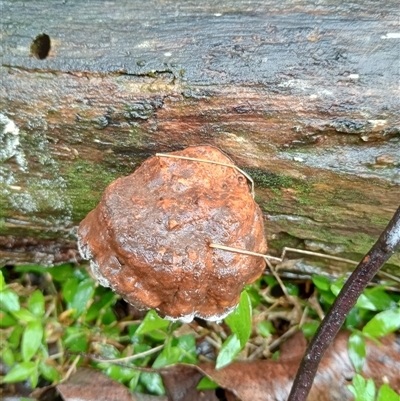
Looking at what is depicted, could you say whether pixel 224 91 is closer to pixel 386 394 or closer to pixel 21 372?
pixel 386 394

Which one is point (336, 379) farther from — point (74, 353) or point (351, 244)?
point (74, 353)

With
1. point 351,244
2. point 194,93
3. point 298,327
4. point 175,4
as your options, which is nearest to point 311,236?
point 351,244

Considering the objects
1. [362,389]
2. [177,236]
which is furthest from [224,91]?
[362,389]

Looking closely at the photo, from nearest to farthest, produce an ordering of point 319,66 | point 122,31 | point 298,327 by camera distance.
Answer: point 319,66 → point 122,31 → point 298,327

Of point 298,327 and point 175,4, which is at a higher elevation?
point 175,4

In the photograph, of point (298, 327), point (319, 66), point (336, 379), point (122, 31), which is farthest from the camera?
point (298, 327)

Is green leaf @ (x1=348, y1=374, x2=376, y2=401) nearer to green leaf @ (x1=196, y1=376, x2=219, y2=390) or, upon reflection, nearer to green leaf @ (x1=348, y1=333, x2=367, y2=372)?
green leaf @ (x1=348, y1=333, x2=367, y2=372)

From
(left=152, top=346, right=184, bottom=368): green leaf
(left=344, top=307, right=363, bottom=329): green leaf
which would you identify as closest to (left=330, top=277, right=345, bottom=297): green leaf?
(left=344, top=307, right=363, bottom=329): green leaf
